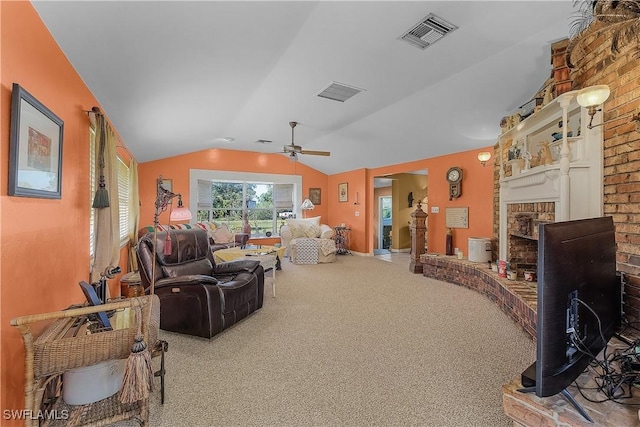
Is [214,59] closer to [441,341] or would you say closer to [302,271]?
[441,341]

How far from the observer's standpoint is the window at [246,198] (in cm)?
743

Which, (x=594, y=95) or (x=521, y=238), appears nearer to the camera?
(x=594, y=95)

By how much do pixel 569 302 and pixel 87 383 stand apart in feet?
7.65

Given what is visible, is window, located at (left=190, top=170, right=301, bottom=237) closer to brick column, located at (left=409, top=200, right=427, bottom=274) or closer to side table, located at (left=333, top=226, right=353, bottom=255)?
side table, located at (left=333, top=226, right=353, bottom=255)

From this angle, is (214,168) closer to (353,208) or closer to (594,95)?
(353,208)

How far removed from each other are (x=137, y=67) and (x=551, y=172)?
12.2 feet

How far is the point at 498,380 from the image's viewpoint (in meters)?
2.06

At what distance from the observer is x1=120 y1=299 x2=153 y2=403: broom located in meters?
1.38

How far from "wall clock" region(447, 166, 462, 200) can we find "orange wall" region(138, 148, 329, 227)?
4.03 m

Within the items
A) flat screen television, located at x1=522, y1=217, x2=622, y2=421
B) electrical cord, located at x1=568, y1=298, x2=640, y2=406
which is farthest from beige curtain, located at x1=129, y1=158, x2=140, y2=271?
electrical cord, located at x1=568, y1=298, x2=640, y2=406

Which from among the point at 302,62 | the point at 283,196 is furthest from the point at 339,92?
the point at 283,196

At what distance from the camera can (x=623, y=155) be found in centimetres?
197

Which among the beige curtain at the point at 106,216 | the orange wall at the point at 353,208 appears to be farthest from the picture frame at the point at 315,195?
the beige curtain at the point at 106,216

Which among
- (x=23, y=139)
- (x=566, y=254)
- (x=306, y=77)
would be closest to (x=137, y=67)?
(x=23, y=139)
